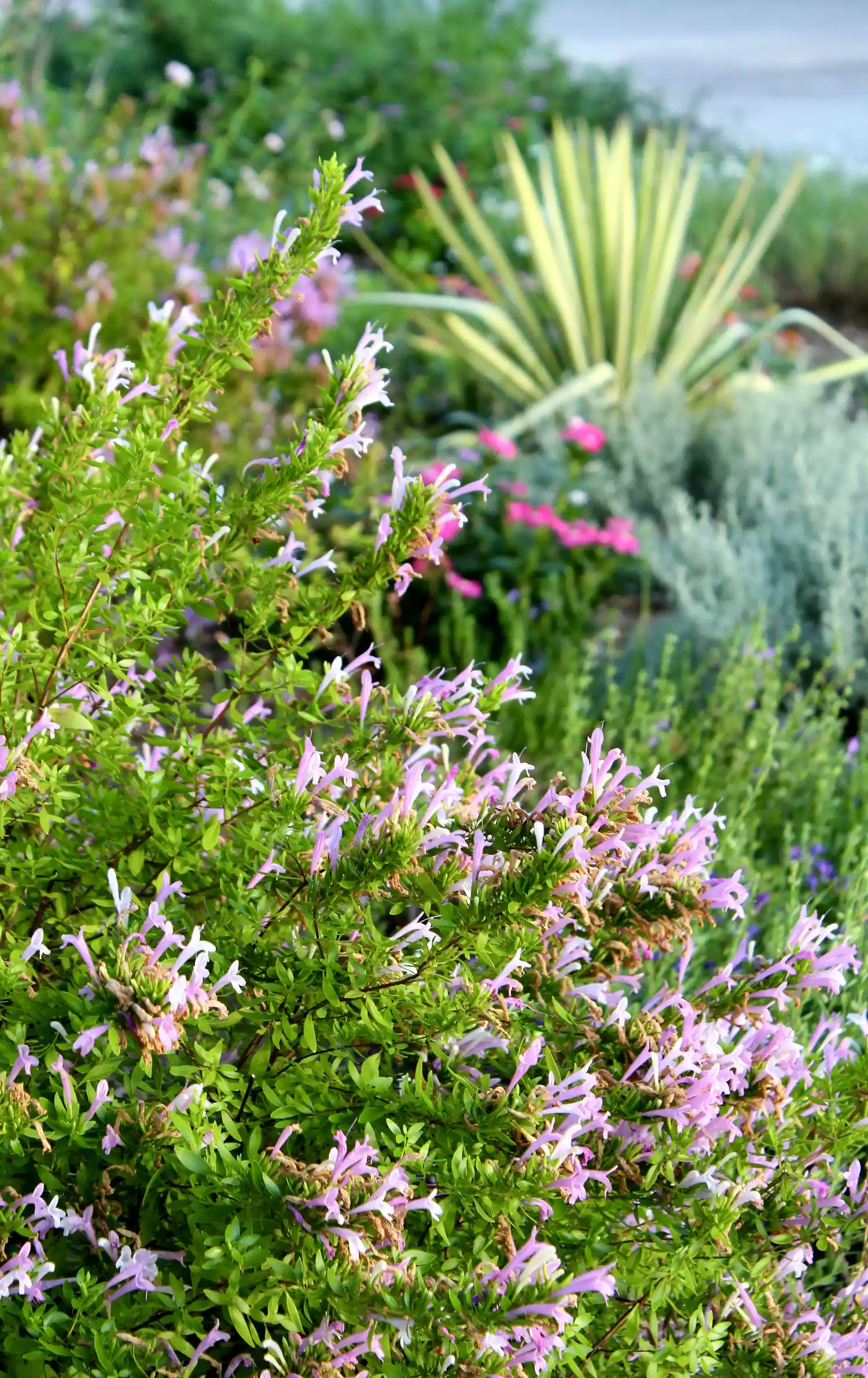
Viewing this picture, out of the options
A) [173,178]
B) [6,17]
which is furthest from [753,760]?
[6,17]

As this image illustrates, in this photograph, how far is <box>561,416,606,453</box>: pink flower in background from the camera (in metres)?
4.53

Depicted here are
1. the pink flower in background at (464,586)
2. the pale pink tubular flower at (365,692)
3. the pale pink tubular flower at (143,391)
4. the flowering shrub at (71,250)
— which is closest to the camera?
the pale pink tubular flower at (365,692)

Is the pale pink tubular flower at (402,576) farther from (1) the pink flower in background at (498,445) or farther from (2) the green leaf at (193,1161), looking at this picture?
(1) the pink flower in background at (498,445)

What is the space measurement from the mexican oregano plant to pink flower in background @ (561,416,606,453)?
308cm

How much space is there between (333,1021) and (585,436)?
11.4 feet

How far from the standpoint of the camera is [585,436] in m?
4.53

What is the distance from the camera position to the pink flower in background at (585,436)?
4.53 m

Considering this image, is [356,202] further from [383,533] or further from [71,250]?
[71,250]

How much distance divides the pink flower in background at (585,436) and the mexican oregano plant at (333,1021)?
3.08m

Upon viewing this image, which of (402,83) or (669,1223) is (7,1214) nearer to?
(669,1223)

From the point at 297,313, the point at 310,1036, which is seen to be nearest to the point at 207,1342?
the point at 310,1036

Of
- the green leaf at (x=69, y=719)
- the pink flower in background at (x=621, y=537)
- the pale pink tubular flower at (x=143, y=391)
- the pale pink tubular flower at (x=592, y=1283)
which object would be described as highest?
the pale pink tubular flower at (x=143, y=391)

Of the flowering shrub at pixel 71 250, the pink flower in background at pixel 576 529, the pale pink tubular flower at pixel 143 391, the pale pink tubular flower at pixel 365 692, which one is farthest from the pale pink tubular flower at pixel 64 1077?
the pink flower in background at pixel 576 529

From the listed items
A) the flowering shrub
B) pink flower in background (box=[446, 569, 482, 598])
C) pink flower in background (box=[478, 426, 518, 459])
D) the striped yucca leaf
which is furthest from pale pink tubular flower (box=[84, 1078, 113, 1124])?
the striped yucca leaf
